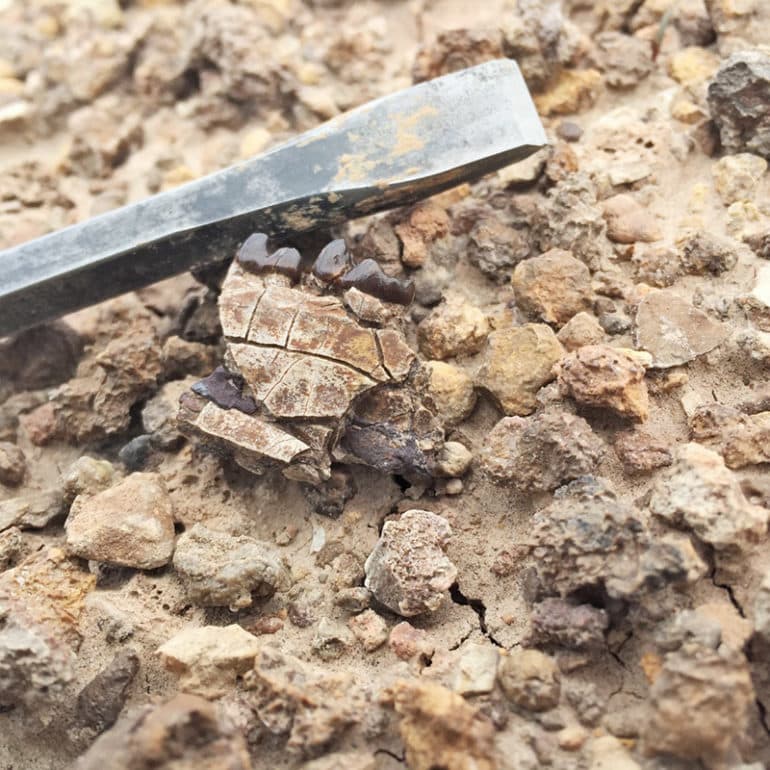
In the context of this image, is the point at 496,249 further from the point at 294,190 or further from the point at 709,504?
the point at 709,504

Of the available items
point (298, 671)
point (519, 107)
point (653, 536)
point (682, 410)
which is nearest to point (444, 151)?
point (519, 107)

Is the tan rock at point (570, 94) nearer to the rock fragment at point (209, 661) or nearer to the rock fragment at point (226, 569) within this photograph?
the rock fragment at point (226, 569)

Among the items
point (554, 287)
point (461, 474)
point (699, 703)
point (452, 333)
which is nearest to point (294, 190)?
point (452, 333)

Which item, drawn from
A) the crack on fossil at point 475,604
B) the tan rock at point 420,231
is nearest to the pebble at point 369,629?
the crack on fossil at point 475,604

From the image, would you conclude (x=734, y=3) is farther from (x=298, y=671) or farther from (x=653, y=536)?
(x=298, y=671)

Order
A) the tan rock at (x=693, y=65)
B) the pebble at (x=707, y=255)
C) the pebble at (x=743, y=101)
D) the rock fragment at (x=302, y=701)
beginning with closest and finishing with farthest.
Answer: the rock fragment at (x=302, y=701), the pebble at (x=707, y=255), the pebble at (x=743, y=101), the tan rock at (x=693, y=65)

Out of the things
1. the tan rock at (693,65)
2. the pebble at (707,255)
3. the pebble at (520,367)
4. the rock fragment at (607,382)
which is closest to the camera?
the rock fragment at (607,382)

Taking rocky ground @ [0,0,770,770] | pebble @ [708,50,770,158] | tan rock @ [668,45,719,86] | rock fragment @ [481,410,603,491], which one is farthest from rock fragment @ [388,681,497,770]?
tan rock @ [668,45,719,86]
